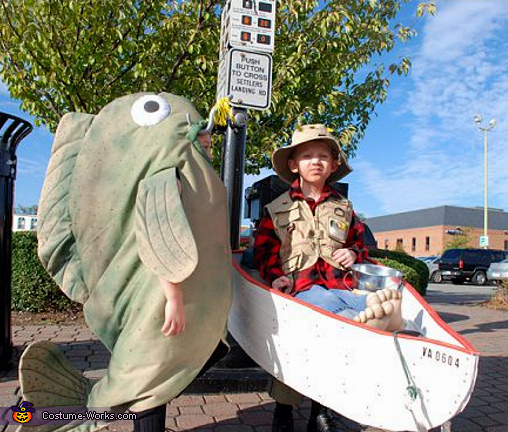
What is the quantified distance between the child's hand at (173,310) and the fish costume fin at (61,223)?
515 millimetres

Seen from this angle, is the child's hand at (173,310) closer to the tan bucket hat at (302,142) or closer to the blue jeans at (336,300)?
the blue jeans at (336,300)

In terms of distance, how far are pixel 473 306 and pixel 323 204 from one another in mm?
9500

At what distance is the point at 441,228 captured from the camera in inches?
1887

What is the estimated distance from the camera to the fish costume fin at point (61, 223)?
225 cm

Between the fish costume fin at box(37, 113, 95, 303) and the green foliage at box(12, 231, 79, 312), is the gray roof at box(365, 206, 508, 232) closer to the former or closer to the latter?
the green foliage at box(12, 231, 79, 312)

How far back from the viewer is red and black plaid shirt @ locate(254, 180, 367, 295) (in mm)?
2627

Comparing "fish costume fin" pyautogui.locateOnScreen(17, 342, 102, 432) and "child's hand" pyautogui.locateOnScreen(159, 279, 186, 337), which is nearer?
"child's hand" pyautogui.locateOnScreen(159, 279, 186, 337)

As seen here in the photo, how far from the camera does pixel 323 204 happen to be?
2.79m

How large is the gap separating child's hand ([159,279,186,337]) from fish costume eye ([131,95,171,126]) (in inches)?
28.6

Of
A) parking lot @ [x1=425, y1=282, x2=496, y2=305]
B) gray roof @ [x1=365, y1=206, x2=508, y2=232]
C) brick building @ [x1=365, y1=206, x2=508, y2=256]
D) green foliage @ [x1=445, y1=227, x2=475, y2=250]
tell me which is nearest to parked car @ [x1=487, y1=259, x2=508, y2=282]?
parking lot @ [x1=425, y1=282, x2=496, y2=305]

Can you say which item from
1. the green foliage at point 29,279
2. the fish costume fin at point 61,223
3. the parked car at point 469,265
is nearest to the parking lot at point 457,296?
the parked car at point 469,265

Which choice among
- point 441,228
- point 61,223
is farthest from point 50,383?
point 441,228

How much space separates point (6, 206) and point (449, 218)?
1941 inches

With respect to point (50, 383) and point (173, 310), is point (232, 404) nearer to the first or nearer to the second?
point (50, 383)
